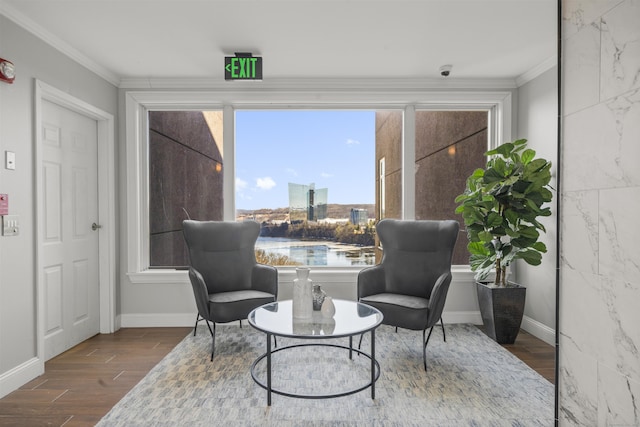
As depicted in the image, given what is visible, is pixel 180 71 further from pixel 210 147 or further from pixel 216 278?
pixel 216 278

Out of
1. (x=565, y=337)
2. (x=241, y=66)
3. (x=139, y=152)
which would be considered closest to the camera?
(x=565, y=337)

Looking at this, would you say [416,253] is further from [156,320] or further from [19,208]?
[19,208]

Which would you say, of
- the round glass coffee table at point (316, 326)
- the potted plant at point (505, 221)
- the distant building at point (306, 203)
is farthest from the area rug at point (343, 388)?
the distant building at point (306, 203)

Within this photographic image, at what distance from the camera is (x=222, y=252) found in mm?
3578

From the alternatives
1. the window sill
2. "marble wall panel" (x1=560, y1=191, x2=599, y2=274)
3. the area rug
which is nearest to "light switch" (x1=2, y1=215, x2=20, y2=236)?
the area rug

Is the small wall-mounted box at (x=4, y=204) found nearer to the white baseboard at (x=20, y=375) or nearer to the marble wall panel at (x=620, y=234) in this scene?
the white baseboard at (x=20, y=375)

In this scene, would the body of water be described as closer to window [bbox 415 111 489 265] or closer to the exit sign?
window [bbox 415 111 489 265]

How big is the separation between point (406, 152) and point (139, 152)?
2.70 m

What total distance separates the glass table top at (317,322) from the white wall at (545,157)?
1.78 m

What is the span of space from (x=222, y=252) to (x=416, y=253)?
1710 millimetres

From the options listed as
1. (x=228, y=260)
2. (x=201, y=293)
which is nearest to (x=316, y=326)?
(x=201, y=293)

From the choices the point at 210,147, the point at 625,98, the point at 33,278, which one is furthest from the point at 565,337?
the point at 210,147

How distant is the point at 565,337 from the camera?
5.07 ft

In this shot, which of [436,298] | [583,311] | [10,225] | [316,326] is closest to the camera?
[583,311]
